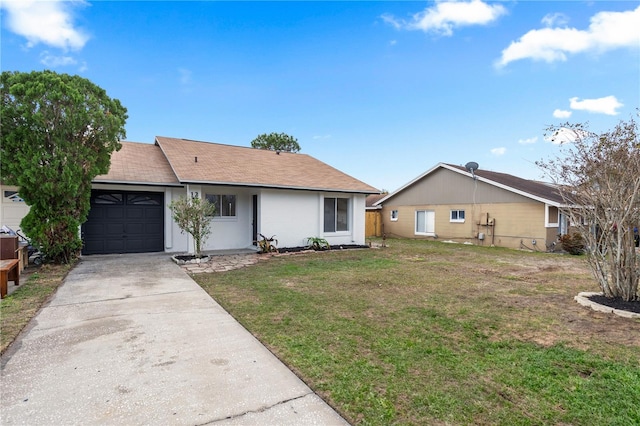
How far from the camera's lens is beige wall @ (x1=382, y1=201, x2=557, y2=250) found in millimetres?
14359

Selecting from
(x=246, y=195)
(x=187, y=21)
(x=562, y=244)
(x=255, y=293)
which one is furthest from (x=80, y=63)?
(x=562, y=244)

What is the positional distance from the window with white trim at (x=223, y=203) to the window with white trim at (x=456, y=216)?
12.0 metres

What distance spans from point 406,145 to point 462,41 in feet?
29.2

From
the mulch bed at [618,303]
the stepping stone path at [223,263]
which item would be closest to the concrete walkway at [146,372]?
the stepping stone path at [223,263]

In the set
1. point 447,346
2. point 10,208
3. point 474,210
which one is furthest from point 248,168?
point 474,210

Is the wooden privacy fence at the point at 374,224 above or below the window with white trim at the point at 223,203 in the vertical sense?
below

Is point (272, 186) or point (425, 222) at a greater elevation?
point (272, 186)

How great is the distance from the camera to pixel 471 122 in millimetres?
16500

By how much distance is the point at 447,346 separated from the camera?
3676 mm

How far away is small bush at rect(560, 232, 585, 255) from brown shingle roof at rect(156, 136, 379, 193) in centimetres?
829

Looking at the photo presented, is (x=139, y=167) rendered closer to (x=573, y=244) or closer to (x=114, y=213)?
(x=114, y=213)

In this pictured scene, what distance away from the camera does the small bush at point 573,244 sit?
521 inches

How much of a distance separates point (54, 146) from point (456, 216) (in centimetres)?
1739

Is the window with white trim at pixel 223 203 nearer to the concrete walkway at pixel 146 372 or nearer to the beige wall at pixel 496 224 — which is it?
the concrete walkway at pixel 146 372
